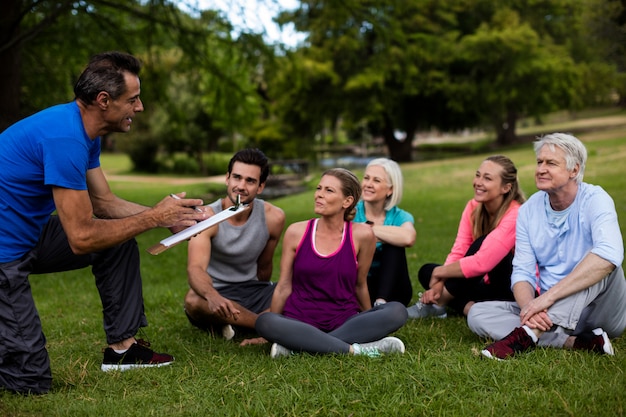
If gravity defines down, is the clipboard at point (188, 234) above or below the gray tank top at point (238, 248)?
above

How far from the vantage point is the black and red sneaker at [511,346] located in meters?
3.88

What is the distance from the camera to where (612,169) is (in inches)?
720

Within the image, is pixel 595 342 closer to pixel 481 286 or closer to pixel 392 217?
pixel 481 286

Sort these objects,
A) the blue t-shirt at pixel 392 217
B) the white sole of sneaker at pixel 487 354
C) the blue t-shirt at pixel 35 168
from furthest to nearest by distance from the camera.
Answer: the blue t-shirt at pixel 392 217, the white sole of sneaker at pixel 487 354, the blue t-shirt at pixel 35 168

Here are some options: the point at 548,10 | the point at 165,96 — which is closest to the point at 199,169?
the point at 548,10

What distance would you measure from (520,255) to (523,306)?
361 millimetres

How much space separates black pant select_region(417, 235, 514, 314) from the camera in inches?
195

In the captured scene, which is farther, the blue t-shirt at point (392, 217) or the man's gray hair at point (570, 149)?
the blue t-shirt at point (392, 217)

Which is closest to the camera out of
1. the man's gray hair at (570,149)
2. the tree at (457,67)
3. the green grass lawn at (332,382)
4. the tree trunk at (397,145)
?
the green grass lawn at (332,382)

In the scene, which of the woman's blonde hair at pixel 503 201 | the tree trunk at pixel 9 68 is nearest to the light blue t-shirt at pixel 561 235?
the woman's blonde hair at pixel 503 201

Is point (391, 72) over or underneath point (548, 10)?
→ underneath

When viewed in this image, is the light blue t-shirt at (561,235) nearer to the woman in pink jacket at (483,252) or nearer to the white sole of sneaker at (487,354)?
the woman in pink jacket at (483,252)

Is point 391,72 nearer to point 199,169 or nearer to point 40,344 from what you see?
point 199,169

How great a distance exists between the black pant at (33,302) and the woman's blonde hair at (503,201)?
2.60 metres
